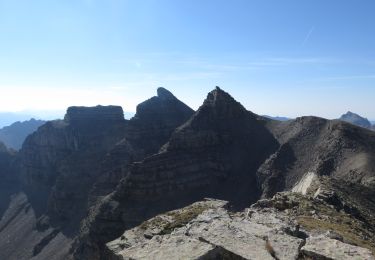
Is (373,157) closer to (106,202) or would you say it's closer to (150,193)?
(150,193)

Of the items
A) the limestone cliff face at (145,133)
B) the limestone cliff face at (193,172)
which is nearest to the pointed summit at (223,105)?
the limestone cliff face at (193,172)

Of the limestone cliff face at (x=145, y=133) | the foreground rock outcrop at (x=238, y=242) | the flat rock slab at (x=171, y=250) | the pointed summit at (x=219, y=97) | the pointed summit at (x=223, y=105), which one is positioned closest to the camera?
the flat rock slab at (x=171, y=250)

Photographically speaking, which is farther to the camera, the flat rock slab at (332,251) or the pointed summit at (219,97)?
the pointed summit at (219,97)

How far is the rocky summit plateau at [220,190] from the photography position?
65.3 ft

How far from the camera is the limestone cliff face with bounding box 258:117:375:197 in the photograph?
4360 inches

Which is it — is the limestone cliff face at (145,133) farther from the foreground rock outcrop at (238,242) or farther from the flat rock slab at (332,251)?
the flat rock slab at (332,251)

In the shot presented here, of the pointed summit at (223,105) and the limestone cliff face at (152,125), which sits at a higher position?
the pointed summit at (223,105)

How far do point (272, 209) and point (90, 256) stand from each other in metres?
96.7

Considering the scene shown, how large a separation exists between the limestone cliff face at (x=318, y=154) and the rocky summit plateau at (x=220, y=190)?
15.0 inches

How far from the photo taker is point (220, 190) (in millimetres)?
135500

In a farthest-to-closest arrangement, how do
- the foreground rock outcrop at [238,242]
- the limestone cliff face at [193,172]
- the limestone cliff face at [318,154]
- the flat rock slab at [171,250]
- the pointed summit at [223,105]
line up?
the pointed summit at [223,105] < the limestone cliff face at [193,172] < the limestone cliff face at [318,154] < the foreground rock outcrop at [238,242] < the flat rock slab at [171,250]

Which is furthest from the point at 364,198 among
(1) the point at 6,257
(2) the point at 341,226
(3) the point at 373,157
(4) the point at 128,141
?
(1) the point at 6,257

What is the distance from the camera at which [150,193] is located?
5098 inches

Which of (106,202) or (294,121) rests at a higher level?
(294,121)
